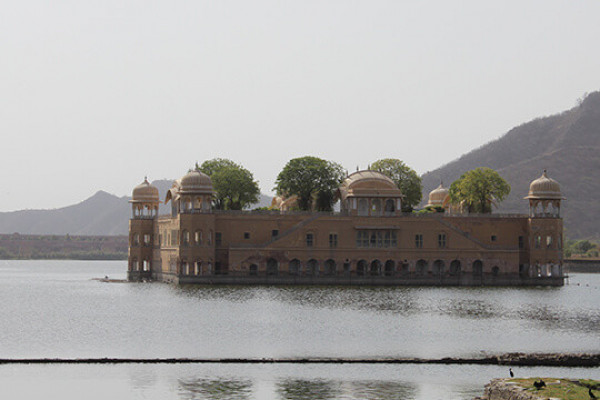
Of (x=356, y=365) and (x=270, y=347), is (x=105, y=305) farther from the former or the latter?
(x=356, y=365)

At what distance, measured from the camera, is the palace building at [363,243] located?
10181 cm

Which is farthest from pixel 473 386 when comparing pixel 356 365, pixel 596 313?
pixel 596 313

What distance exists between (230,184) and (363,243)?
21.3 meters

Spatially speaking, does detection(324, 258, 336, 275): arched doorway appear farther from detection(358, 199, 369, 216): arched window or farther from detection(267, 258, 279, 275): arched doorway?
detection(358, 199, 369, 216): arched window

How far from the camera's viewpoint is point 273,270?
104 metres

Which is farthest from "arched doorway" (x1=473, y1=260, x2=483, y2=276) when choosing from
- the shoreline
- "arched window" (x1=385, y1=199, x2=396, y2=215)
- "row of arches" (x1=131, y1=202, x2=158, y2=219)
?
the shoreline

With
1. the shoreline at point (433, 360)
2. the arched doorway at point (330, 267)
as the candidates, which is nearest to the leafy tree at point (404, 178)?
the arched doorway at point (330, 267)

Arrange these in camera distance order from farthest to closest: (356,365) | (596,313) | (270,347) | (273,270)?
(273,270) < (596,313) < (270,347) < (356,365)

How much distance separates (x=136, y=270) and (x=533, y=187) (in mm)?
45756

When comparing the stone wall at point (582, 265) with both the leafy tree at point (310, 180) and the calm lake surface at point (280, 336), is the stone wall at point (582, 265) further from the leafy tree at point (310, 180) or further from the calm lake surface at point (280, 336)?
the calm lake surface at point (280, 336)

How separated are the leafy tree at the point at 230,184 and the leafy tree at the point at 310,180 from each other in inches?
186

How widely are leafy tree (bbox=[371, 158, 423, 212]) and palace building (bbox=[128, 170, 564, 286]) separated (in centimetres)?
1325

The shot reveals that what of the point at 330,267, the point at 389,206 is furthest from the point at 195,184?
A: the point at 389,206

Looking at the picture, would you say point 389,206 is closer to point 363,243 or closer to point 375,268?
point 363,243
